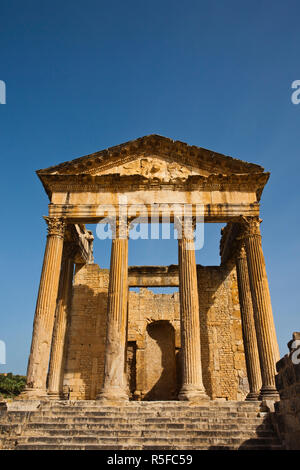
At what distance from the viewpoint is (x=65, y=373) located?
1869cm

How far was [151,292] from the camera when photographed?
68.7 feet

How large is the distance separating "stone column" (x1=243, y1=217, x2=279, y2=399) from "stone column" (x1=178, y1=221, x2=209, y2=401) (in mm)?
2296

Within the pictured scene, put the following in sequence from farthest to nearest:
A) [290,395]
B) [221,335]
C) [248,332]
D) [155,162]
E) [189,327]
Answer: [221,335] < [155,162] < [248,332] < [189,327] < [290,395]

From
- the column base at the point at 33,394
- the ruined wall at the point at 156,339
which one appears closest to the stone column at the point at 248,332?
the ruined wall at the point at 156,339

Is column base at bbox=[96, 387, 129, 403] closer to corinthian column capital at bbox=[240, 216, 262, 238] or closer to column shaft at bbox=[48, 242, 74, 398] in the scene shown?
column shaft at bbox=[48, 242, 74, 398]

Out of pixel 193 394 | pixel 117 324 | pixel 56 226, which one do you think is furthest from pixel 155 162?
pixel 193 394

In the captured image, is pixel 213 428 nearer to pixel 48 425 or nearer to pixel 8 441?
pixel 48 425

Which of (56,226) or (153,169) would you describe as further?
(153,169)

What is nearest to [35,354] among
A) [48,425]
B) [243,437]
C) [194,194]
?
[48,425]

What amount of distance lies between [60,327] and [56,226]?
5.05 m

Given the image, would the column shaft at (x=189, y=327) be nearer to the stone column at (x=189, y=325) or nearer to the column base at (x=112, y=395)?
the stone column at (x=189, y=325)

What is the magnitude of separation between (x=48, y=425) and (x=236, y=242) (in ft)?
38.8

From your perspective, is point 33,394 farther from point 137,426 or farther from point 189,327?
point 189,327

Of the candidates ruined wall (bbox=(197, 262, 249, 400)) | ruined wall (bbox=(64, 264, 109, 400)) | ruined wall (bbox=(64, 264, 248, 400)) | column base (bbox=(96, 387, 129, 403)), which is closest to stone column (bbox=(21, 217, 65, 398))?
column base (bbox=(96, 387, 129, 403))
